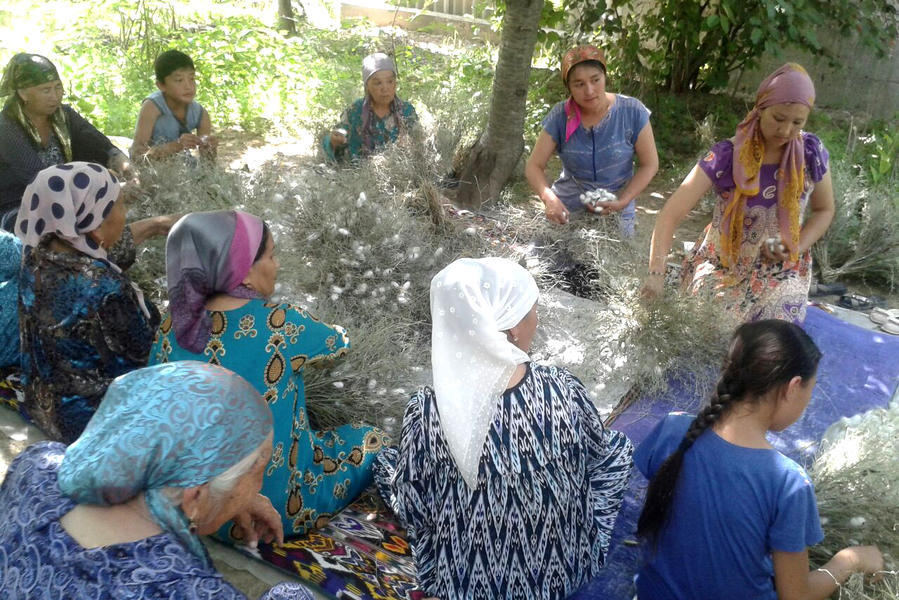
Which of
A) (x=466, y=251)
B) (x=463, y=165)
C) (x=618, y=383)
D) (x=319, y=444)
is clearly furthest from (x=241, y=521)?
(x=463, y=165)

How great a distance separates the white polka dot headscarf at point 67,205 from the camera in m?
2.44

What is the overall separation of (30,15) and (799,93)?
938 centimetres

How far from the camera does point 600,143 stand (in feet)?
13.3

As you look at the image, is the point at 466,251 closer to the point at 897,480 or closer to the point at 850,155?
the point at 897,480

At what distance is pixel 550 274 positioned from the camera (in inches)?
151

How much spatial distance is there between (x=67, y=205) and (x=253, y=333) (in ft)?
2.62

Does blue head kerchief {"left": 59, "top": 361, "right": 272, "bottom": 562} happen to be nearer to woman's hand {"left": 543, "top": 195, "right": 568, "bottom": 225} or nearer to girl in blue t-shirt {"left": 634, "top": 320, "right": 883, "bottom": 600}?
girl in blue t-shirt {"left": 634, "top": 320, "right": 883, "bottom": 600}

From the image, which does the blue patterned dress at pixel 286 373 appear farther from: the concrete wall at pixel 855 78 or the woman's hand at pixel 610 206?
the concrete wall at pixel 855 78

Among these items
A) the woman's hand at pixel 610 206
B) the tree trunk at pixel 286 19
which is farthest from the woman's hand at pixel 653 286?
the tree trunk at pixel 286 19

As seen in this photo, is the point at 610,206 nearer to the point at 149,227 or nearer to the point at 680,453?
the point at 149,227

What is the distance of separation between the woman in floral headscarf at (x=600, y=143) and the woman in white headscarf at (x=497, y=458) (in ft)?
7.19

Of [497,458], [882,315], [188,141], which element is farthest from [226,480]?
[882,315]

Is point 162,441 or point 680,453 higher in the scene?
point 162,441

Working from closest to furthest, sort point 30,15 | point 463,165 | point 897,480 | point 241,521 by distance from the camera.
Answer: point 241,521
point 897,480
point 463,165
point 30,15
